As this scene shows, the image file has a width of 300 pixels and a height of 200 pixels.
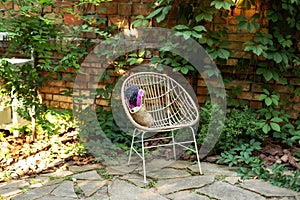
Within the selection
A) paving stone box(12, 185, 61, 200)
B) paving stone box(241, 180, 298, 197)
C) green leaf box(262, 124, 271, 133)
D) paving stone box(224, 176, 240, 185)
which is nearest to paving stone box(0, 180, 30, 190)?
paving stone box(12, 185, 61, 200)

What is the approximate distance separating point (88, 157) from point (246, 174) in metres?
1.27

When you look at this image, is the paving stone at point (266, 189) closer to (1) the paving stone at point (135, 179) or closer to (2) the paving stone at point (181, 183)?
(2) the paving stone at point (181, 183)

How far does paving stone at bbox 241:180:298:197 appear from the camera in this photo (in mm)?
2340

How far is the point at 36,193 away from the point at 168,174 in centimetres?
93

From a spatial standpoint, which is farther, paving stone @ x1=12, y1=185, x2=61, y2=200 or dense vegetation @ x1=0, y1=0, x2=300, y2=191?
dense vegetation @ x1=0, y1=0, x2=300, y2=191

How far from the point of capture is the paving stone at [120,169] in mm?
2707

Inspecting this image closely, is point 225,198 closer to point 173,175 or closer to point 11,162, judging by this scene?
point 173,175

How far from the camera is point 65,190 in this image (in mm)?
2391

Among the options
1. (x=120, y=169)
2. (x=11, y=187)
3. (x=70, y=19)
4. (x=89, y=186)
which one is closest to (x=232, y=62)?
(x=120, y=169)

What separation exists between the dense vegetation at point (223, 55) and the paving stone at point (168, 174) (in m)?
0.38

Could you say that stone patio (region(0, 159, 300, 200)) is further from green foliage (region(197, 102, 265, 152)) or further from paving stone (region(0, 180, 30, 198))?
green foliage (region(197, 102, 265, 152))

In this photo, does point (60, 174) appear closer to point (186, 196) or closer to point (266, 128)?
point (186, 196)

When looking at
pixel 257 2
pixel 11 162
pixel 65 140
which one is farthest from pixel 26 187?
pixel 257 2

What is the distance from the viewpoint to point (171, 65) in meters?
3.26
